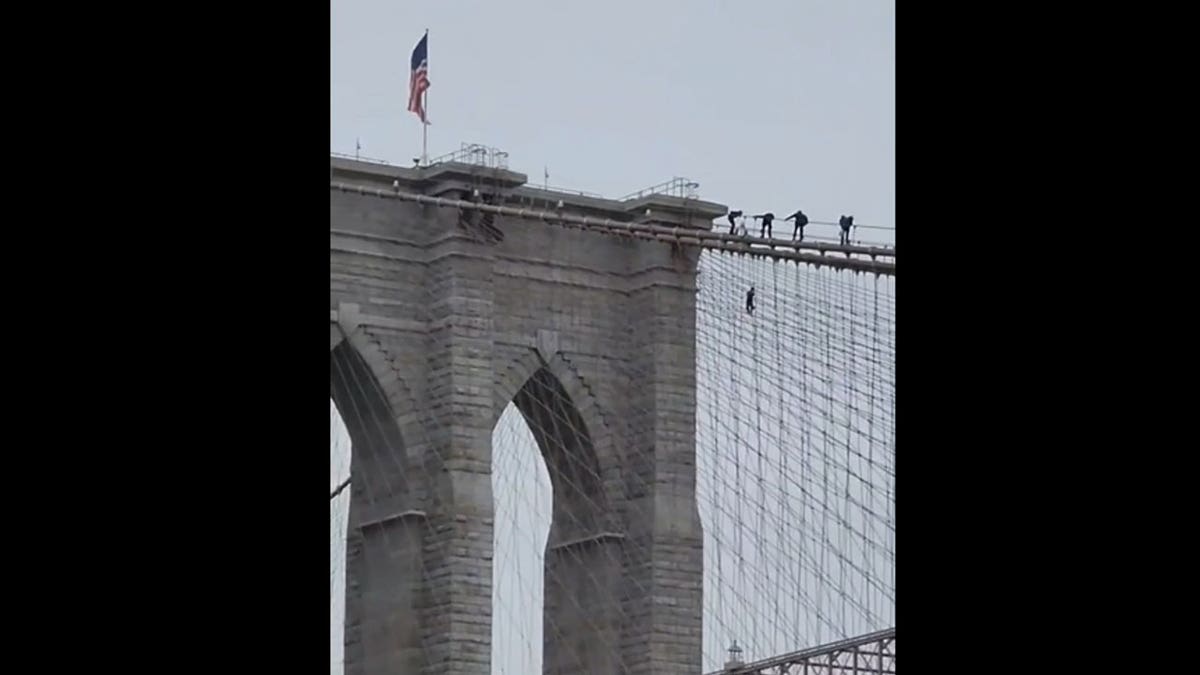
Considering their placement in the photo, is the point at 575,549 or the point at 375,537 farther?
the point at 575,549

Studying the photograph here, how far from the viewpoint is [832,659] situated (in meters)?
27.2

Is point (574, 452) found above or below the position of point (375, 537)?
above

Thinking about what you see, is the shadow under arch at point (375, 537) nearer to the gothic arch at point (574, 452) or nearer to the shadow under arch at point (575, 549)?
the gothic arch at point (574, 452)

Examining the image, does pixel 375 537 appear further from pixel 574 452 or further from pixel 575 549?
pixel 574 452

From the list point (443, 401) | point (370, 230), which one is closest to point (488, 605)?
point (443, 401)

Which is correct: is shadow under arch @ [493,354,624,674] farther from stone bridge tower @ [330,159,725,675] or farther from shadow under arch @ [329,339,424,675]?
shadow under arch @ [329,339,424,675]

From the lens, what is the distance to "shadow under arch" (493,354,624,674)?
96.5ft

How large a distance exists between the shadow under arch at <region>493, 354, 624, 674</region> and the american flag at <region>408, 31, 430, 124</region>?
125 inches

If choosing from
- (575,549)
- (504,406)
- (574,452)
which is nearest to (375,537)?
(504,406)

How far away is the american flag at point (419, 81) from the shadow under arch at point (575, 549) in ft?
10.4

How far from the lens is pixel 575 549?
30.0 metres

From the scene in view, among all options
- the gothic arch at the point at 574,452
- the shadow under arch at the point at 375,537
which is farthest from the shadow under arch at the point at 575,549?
the shadow under arch at the point at 375,537

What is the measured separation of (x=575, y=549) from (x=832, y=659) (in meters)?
3.95
